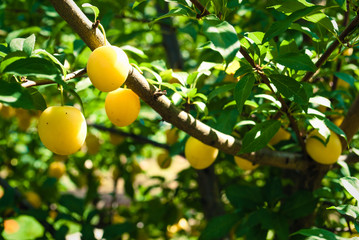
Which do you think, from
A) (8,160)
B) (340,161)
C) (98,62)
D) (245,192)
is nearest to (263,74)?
(98,62)

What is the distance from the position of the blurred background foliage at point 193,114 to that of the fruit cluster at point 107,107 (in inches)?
2.5

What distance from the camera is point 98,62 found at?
60 cm

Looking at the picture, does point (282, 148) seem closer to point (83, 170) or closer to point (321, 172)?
point (321, 172)

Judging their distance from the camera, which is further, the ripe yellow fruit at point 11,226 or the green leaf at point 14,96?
the ripe yellow fruit at point 11,226

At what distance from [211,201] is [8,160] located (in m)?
1.33

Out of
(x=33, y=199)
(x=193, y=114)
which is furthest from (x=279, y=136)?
(x=33, y=199)

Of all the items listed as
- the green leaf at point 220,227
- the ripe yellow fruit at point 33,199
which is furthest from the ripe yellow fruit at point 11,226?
the green leaf at point 220,227

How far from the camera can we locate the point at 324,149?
91cm

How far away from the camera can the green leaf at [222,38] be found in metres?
0.50

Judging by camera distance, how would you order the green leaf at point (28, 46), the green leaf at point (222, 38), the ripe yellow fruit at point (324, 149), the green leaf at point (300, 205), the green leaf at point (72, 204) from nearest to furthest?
the green leaf at point (222, 38) < the green leaf at point (28, 46) < the ripe yellow fruit at point (324, 149) < the green leaf at point (300, 205) < the green leaf at point (72, 204)

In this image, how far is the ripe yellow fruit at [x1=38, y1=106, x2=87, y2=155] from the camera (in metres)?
0.66

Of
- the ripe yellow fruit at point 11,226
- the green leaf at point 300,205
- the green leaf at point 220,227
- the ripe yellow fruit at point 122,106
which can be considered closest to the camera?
the ripe yellow fruit at point 122,106

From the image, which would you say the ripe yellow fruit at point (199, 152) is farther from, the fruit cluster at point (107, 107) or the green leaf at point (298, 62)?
the green leaf at point (298, 62)

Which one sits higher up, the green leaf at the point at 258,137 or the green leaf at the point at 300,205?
the green leaf at the point at 258,137
